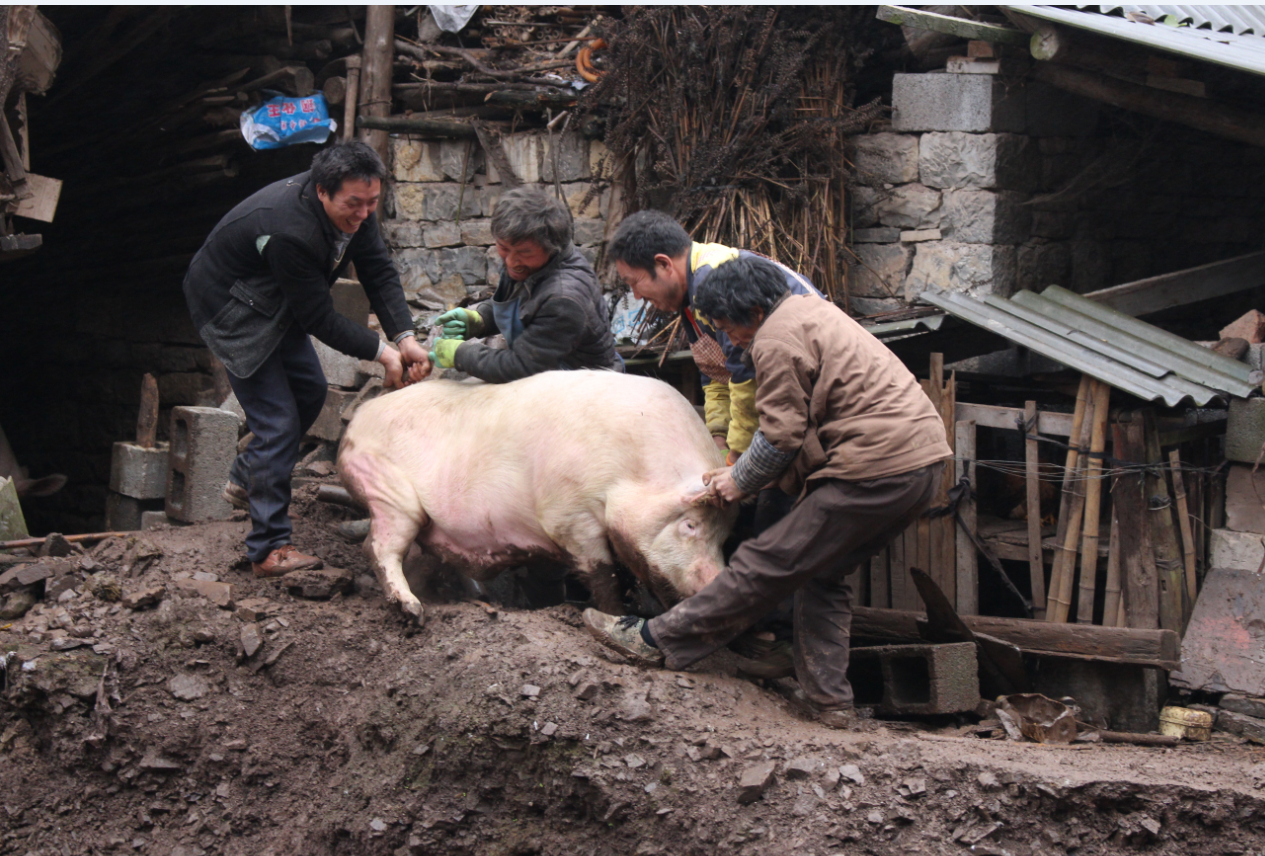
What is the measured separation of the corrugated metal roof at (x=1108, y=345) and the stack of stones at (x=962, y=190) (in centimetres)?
52

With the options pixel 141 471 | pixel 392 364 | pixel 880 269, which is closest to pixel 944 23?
pixel 880 269

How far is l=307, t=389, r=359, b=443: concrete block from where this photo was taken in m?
Answer: 6.54

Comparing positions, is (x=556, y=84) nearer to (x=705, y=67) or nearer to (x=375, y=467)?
(x=705, y=67)

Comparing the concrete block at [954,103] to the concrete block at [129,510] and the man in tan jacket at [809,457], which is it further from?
the concrete block at [129,510]

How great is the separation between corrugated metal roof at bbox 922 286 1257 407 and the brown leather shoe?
332cm

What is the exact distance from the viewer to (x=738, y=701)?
3.88 metres

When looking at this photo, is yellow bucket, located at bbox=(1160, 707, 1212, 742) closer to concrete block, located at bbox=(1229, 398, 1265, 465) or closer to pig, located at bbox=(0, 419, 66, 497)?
concrete block, located at bbox=(1229, 398, 1265, 465)

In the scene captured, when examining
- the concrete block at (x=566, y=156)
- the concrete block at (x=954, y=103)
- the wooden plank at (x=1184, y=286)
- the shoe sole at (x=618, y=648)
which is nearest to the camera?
the shoe sole at (x=618, y=648)

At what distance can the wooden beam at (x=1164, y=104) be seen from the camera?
5.36 m

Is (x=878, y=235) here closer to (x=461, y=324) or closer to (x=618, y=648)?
(x=461, y=324)

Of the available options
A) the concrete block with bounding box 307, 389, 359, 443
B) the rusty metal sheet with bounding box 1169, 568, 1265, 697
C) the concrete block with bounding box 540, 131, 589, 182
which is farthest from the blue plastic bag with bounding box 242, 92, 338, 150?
the rusty metal sheet with bounding box 1169, 568, 1265, 697

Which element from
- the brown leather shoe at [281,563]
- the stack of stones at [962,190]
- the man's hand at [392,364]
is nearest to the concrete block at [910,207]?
the stack of stones at [962,190]

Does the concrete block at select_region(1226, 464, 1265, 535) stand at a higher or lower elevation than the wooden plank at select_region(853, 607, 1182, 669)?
higher

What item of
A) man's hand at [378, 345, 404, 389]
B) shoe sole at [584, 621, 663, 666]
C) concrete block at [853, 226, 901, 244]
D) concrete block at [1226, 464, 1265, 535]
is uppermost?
concrete block at [853, 226, 901, 244]
